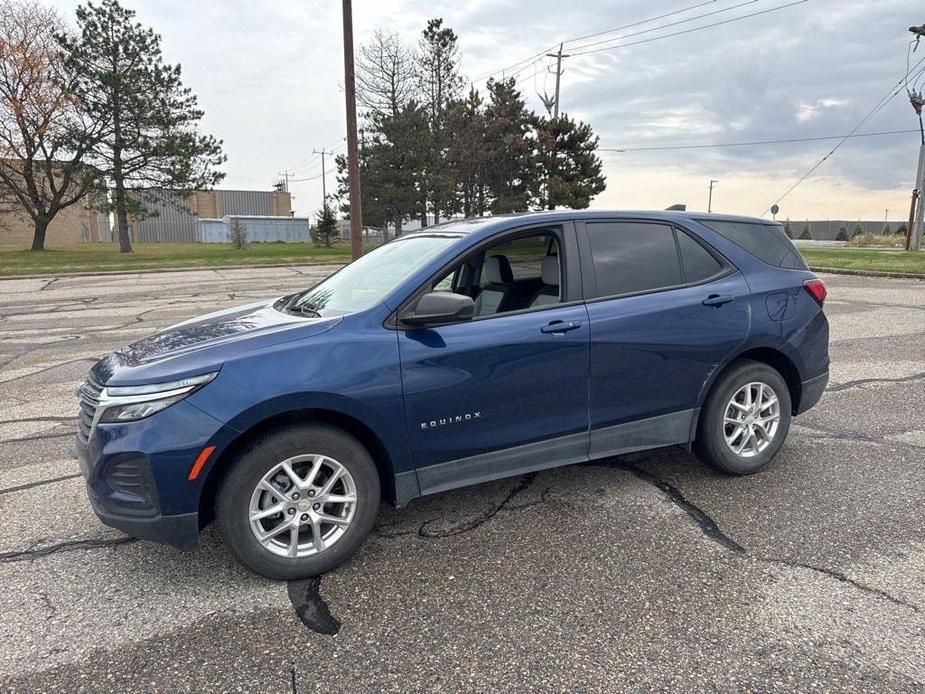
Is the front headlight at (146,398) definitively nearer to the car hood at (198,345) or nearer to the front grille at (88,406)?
the car hood at (198,345)

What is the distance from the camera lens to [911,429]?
4.94 meters

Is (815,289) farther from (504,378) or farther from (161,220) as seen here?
(161,220)

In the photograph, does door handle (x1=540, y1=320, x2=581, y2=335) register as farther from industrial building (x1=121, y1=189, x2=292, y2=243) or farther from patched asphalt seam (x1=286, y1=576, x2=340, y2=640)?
industrial building (x1=121, y1=189, x2=292, y2=243)

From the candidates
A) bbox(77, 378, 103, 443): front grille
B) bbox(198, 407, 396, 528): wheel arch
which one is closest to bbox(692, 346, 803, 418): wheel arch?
bbox(198, 407, 396, 528): wheel arch

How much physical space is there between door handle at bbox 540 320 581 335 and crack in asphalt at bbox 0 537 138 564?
2.46 metres

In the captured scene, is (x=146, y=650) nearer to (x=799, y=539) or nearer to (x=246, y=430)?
(x=246, y=430)

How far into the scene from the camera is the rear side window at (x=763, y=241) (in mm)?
4195

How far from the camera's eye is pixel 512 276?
3867mm

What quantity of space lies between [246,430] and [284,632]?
85cm

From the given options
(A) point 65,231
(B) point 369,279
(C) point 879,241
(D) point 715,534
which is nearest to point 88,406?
(B) point 369,279

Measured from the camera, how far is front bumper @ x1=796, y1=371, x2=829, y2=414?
4246 mm

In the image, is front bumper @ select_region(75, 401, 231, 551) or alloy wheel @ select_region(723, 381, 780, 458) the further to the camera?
alloy wheel @ select_region(723, 381, 780, 458)

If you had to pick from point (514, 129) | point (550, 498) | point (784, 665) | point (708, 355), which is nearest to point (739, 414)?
point (708, 355)

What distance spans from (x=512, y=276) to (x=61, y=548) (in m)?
2.86
